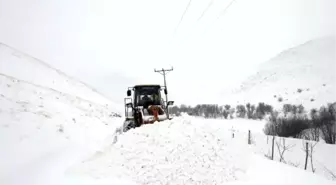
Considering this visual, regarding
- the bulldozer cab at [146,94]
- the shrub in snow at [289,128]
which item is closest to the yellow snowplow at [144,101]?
the bulldozer cab at [146,94]

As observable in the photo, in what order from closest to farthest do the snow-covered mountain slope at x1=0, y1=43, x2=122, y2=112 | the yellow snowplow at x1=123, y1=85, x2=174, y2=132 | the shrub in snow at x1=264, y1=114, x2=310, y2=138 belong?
the yellow snowplow at x1=123, y1=85, x2=174, y2=132 → the snow-covered mountain slope at x1=0, y1=43, x2=122, y2=112 → the shrub in snow at x1=264, y1=114, x2=310, y2=138

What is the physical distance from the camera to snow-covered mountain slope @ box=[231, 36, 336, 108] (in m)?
73.0

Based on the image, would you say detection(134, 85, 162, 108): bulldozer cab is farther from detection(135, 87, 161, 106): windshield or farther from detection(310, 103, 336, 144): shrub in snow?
detection(310, 103, 336, 144): shrub in snow

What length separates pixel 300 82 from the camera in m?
94.4

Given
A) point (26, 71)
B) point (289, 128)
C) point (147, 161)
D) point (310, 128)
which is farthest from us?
point (289, 128)

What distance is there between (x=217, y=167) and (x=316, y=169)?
67.8 ft

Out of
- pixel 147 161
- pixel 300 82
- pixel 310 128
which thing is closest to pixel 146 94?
pixel 147 161

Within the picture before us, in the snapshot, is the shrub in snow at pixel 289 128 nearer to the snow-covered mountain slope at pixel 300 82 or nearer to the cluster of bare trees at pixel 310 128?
the cluster of bare trees at pixel 310 128

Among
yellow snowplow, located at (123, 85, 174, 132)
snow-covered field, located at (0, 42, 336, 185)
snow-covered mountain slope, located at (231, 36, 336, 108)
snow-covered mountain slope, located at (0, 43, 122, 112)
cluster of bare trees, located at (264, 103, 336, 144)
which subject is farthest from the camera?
snow-covered mountain slope, located at (231, 36, 336, 108)

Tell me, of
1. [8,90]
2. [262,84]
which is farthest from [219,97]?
[8,90]

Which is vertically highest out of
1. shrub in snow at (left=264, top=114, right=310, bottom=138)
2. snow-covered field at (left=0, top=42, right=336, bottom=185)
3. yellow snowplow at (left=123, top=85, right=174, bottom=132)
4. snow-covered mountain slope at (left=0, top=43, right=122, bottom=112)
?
snow-covered mountain slope at (left=0, top=43, right=122, bottom=112)

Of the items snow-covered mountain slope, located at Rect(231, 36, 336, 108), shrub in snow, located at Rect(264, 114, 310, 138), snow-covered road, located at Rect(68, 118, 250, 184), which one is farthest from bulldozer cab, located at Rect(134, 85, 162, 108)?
snow-covered mountain slope, located at Rect(231, 36, 336, 108)

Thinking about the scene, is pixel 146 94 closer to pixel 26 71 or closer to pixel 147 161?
pixel 147 161

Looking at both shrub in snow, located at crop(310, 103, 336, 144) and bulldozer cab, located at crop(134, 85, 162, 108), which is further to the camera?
shrub in snow, located at crop(310, 103, 336, 144)
